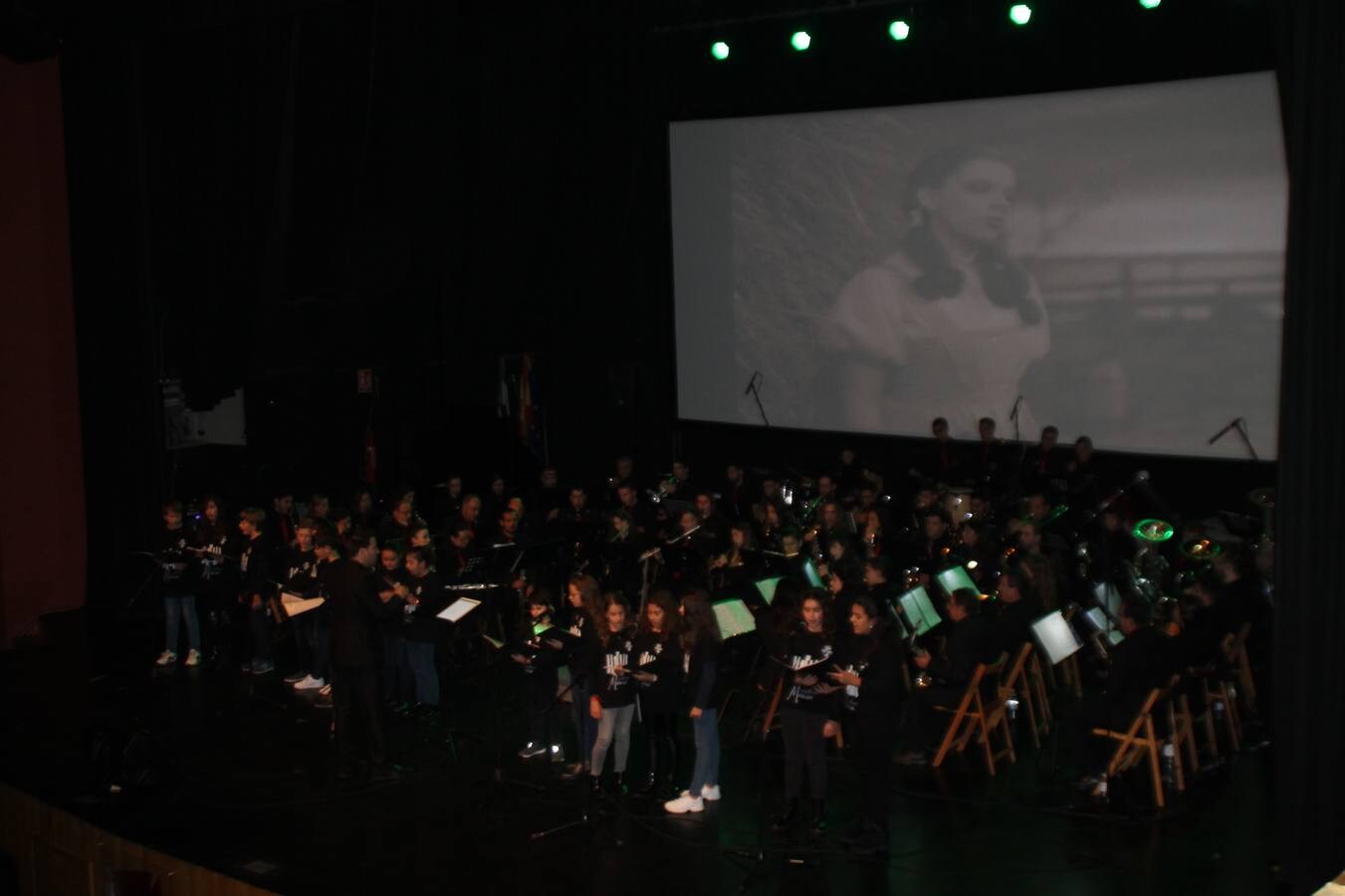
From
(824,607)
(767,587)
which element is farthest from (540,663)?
(824,607)

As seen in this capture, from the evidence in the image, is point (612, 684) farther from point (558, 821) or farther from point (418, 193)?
point (418, 193)

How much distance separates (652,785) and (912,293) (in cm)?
804

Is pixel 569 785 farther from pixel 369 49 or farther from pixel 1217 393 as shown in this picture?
pixel 369 49

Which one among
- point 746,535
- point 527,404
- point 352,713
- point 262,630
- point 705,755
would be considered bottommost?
point 705,755

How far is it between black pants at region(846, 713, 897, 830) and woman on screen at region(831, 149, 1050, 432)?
749cm

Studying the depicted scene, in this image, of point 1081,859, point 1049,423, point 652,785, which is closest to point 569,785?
point 652,785

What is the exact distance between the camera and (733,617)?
34.4 feet

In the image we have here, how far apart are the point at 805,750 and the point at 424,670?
3.83 meters

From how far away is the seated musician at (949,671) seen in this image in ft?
32.7

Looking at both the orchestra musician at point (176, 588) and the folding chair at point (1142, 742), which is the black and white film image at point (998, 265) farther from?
the orchestra musician at point (176, 588)

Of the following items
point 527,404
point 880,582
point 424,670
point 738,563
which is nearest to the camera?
point 880,582

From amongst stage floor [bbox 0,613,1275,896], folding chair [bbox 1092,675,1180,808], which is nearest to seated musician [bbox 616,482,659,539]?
stage floor [bbox 0,613,1275,896]

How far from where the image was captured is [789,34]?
1689cm

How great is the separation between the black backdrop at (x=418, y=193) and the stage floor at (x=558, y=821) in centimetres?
581
